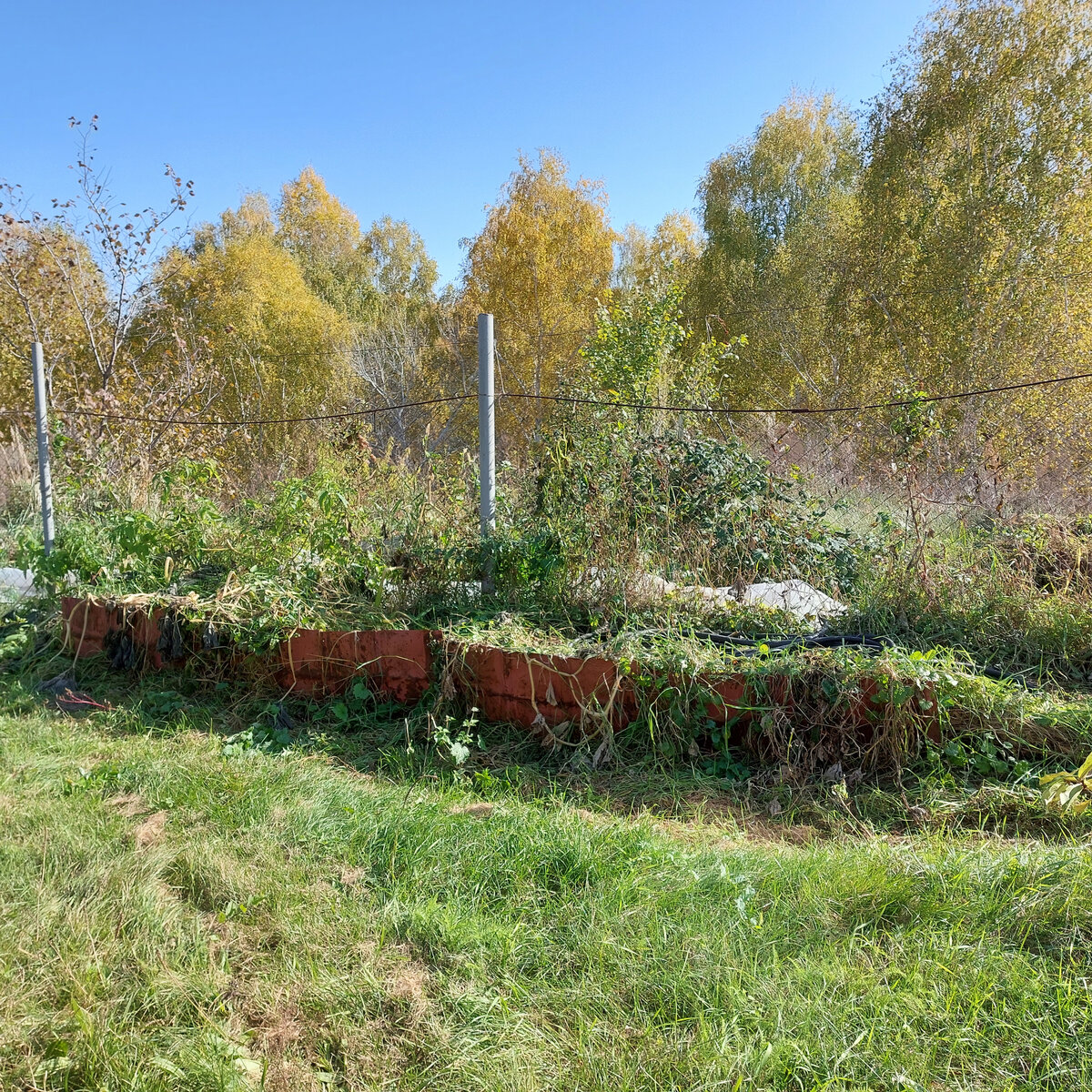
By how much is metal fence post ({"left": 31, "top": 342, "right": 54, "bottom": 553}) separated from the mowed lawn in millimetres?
3732

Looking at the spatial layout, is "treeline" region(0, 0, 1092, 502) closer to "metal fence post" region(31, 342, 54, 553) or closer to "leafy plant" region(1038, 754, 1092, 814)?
"metal fence post" region(31, 342, 54, 553)

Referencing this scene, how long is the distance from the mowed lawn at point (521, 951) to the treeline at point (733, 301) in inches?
110

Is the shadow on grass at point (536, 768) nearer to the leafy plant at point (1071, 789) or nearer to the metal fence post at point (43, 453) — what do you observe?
the leafy plant at point (1071, 789)

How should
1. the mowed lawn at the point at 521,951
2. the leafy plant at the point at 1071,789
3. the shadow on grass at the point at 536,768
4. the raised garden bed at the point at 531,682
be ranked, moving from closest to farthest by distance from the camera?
1. the mowed lawn at the point at 521,951
2. the leafy plant at the point at 1071,789
3. the shadow on grass at the point at 536,768
4. the raised garden bed at the point at 531,682

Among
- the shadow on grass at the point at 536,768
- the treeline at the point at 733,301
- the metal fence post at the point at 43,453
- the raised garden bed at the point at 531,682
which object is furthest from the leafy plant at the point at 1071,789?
the metal fence post at the point at 43,453

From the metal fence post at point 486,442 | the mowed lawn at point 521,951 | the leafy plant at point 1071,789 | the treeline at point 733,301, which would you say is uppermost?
the treeline at point 733,301

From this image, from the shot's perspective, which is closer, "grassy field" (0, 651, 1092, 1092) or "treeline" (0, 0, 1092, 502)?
"grassy field" (0, 651, 1092, 1092)

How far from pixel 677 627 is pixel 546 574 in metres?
0.83

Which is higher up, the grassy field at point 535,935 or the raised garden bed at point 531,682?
the raised garden bed at point 531,682

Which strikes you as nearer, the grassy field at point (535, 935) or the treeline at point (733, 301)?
the grassy field at point (535, 935)

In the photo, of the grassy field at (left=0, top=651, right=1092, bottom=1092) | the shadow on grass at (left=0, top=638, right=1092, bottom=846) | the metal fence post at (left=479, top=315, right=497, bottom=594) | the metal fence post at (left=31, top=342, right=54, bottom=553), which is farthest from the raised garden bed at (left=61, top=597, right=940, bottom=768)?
the metal fence post at (left=31, top=342, right=54, bottom=553)

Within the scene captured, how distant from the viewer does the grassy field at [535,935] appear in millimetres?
1615

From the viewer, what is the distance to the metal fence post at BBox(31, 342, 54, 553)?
5.66m

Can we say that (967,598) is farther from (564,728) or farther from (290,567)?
(290,567)
